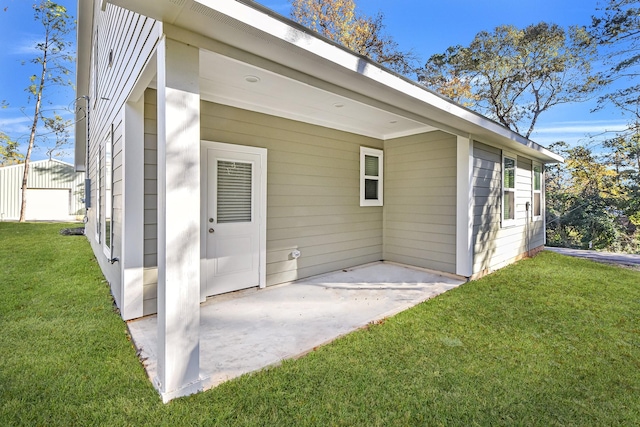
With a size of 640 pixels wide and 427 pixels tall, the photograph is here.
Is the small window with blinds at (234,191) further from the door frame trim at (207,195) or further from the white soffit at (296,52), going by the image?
the white soffit at (296,52)

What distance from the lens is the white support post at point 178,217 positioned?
1903mm

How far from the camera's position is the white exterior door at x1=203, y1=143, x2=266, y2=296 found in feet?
12.6

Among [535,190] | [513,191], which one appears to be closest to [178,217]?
[513,191]

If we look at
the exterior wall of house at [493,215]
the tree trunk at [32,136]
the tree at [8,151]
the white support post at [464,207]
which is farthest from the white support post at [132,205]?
the tree at [8,151]

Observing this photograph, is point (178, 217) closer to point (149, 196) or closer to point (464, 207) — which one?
point (149, 196)

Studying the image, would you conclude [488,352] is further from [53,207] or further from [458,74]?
[53,207]

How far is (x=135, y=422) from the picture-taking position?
1.75m

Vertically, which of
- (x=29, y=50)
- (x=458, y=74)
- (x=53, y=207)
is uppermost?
(x=29, y=50)

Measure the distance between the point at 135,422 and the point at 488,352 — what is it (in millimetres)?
2570

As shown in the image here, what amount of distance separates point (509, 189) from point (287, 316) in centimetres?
503

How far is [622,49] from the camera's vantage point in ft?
32.0

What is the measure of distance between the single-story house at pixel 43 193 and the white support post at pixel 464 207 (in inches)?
864

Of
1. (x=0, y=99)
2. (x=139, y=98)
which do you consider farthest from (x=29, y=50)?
(x=139, y=98)

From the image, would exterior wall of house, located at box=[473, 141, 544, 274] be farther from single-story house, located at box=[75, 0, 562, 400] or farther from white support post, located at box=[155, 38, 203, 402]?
white support post, located at box=[155, 38, 203, 402]
